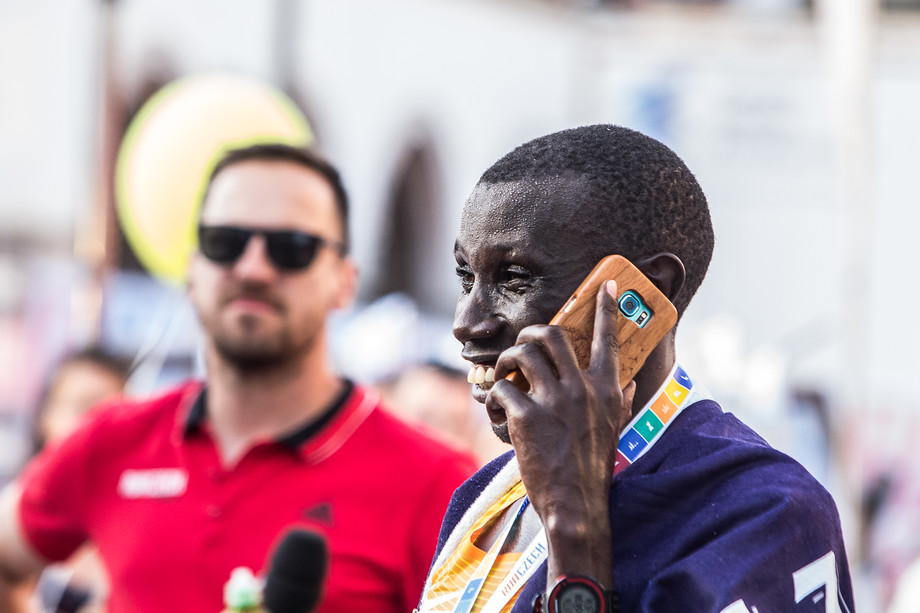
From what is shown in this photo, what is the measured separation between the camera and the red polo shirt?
2.71m

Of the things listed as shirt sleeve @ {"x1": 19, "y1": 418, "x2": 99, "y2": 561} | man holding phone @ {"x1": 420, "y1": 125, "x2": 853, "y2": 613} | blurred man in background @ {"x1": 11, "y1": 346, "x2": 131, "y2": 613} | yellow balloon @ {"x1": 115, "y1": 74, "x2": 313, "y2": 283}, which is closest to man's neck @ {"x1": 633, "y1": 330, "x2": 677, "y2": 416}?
man holding phone @ {"x1": 420, "y1": 125, "x2": 853, "y2": 613}

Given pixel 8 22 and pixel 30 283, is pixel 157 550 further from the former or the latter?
pixel 8 22

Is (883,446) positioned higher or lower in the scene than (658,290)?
lower

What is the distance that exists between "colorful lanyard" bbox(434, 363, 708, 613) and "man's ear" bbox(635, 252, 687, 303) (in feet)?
0.37

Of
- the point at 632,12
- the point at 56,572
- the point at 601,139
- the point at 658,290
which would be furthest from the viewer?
the point at 632,12

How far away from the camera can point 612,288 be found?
1398 millimetres

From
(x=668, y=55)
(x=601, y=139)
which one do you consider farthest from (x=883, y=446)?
(x=601, y=139)

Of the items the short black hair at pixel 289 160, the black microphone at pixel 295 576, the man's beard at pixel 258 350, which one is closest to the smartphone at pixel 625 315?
the black microphone at pixel 295 576

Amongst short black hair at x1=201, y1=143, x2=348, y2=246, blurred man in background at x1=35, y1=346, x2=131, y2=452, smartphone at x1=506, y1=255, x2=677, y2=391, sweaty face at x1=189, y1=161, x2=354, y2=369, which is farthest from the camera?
blurred man in background at x1=35, y1=346, x2=131, y2=452

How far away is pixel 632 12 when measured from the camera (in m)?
12.4

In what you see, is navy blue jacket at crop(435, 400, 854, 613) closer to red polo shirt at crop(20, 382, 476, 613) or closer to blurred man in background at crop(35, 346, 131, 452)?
red polo shirt at crop(20, 382, 476, 613)

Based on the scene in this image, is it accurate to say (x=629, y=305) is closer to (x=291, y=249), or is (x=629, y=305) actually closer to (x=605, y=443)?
(x=605, y=443)

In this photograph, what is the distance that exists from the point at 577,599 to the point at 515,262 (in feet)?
1.47

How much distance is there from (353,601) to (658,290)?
1.52 m
